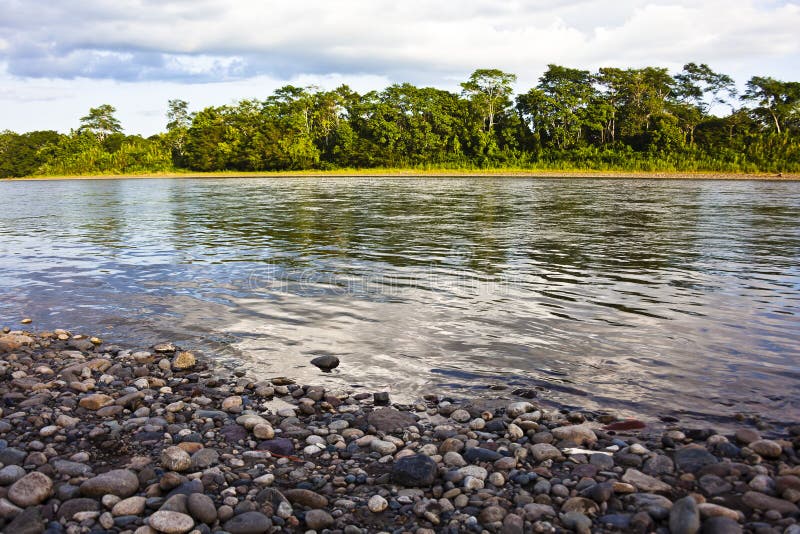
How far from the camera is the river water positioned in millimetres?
7152

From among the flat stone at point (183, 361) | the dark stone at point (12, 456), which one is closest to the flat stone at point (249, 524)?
the dark stone at point (12, 456)

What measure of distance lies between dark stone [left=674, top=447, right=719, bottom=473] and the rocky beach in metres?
0.02

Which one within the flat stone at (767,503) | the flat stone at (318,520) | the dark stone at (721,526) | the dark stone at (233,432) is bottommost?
the dark stone at (233,432)

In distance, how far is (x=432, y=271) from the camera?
14.5m

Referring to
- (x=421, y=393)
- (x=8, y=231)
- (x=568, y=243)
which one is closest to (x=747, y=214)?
(x=568, y=243)

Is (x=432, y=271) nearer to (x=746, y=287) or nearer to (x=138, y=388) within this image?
(x=746, y=287)

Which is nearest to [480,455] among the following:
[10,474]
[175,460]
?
[175,460]

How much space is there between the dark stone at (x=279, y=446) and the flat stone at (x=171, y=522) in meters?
1.24

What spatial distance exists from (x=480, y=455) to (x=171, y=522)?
8.39ft

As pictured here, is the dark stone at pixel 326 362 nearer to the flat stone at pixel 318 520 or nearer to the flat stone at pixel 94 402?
the flat stone at pixel 94 402

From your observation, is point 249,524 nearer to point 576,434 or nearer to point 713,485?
point 576,434

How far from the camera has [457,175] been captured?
8925 cm

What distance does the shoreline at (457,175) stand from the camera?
70.4m

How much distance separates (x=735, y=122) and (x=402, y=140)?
53378 millimetres
